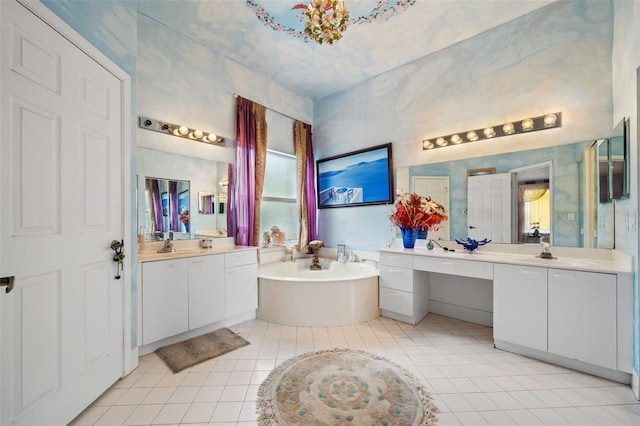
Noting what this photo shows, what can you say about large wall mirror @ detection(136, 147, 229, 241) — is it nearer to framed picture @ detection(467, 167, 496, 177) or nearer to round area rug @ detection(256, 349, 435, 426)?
round area rug @ detection(256, 349, 435, 426)

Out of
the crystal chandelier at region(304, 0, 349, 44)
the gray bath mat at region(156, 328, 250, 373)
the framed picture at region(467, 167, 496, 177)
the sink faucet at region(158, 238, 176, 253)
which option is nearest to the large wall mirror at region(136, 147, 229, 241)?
the sink faucet at region(158, 238, 176, 253)

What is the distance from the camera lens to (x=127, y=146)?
6.39 ft

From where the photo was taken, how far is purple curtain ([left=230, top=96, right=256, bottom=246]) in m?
3.35

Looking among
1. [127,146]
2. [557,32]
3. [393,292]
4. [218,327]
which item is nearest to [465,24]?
[557,32]

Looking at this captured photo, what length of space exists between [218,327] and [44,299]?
1679 mm

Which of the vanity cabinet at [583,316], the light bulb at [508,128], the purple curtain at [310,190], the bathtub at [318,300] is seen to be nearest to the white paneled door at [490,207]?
the light bulb at [508,128]

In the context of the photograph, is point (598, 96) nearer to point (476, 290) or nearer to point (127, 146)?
point (476, 290)

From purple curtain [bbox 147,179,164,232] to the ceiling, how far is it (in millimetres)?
1790

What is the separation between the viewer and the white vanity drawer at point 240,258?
9.23ft

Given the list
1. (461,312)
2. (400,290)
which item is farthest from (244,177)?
(461,312)

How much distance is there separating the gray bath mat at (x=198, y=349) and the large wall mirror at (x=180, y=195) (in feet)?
3.73

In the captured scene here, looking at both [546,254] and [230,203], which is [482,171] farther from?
[230,203]

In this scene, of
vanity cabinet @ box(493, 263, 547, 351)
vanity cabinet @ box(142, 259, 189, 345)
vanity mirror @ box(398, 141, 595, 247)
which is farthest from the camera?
vanity mirror @ box(398, 141, 595, 247)

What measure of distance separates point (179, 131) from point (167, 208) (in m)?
0.90
